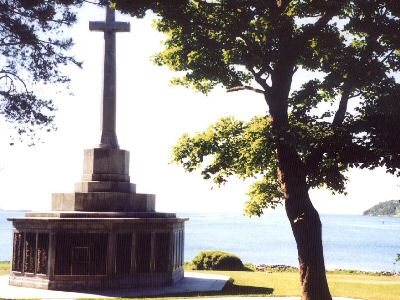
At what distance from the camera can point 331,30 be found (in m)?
15.5

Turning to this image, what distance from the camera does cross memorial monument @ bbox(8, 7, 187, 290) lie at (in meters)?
19.2

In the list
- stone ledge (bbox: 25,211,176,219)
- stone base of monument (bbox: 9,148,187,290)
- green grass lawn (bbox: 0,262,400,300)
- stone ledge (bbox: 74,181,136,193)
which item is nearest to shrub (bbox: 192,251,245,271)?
green grass lawn (bbox: 0,262,400,300)

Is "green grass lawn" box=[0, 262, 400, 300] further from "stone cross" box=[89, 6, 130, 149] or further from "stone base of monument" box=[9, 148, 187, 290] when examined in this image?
"stone cross" box=[89, 6, 130, 149]

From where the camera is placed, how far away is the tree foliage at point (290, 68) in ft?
44.7

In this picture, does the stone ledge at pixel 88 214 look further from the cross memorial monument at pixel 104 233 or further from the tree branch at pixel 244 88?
the tree branch at pixel 244 88

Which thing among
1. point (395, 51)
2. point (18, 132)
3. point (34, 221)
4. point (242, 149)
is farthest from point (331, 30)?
point (34, 221)

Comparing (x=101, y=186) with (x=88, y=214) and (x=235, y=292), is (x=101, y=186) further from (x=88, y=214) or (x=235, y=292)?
(x=235, y=292)

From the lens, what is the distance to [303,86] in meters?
16.5

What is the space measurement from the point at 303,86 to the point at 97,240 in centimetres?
1034

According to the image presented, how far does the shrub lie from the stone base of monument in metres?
8.87

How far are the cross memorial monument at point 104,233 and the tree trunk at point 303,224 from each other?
7.35 metres

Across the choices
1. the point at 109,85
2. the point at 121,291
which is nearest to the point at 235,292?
the point at 121,291

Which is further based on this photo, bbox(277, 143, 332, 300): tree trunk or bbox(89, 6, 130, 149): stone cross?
bbox(89, 6, 130, 149): stone cross

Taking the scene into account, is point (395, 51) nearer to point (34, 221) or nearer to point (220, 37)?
point (220, 37)
